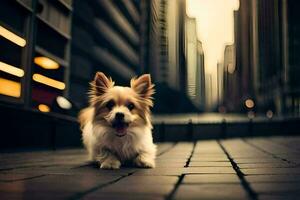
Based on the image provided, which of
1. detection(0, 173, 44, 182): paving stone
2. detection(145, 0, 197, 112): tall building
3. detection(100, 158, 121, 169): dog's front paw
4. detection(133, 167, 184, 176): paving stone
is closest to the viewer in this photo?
detection(0, 173, 44, 182): paving stone

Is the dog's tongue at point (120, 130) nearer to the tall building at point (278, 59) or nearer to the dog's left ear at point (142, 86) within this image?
the dog's left ear at point (142, 86)

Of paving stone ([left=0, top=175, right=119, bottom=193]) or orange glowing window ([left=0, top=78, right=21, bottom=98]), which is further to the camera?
orange glowing window ([left=0, top=78, right=21, bottom=98])

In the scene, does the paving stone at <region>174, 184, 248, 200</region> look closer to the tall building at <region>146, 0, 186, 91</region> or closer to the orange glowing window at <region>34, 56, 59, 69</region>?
the orange glowing window at <region>34, 56, 59, 69</region>

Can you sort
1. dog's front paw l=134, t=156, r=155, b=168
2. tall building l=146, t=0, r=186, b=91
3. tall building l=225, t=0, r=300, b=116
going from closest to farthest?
1. dog's front paw l=134, t=156, r=155, b=168
2. tall building l=225, t=0, r=300, b=116
3. tall building l=146, t=0, r=186, b=91

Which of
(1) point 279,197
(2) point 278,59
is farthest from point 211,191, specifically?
(2) point 278,59

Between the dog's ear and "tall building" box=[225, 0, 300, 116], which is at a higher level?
"tall building" box=[225, 0, 300, 116]

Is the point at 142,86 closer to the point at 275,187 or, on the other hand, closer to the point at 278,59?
the point at 275,187

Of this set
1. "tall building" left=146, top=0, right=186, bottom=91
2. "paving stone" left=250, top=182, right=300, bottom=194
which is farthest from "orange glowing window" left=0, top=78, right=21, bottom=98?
"tall building" left=146, top=0, right=186, bottom=91

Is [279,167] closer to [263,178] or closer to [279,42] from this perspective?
[263,178]
